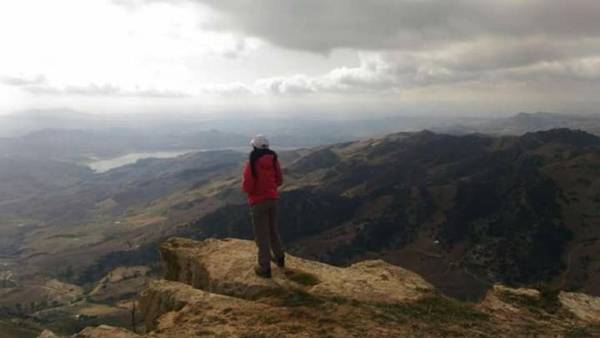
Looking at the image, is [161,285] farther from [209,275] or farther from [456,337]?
[456,337]

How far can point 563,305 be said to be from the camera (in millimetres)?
22875

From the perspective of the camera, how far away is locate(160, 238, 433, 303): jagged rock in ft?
69.7

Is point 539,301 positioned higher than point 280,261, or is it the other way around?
A: point 280,261

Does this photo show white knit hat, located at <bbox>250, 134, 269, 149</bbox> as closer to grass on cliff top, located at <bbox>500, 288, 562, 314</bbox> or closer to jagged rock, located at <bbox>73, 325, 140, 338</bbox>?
jagged rock, located at <bbox>73, 325, 140, 338</bbox>

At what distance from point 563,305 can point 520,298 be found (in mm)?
1801

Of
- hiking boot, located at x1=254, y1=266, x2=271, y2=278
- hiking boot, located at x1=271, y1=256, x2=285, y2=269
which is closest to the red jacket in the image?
hiking boot, located at x1=254, y1=266, x2=271, y2=278

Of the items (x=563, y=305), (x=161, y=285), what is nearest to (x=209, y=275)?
(x=161, y=285)

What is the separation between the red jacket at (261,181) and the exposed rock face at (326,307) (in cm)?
360

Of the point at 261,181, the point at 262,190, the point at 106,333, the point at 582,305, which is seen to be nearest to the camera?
the point at 106,333

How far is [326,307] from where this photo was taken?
62.9 ft

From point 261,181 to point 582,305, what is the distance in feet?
51.7

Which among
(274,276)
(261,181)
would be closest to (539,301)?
(274,276)

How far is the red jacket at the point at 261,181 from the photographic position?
69.7 ft

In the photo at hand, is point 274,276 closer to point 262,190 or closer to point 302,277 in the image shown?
point 302,277
